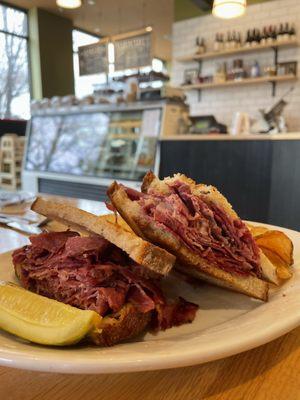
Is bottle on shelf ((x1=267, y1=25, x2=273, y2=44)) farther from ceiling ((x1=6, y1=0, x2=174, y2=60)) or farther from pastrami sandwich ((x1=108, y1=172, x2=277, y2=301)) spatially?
pastrami sandwich ((x1=108, y1=172, x2=277, y2=301))

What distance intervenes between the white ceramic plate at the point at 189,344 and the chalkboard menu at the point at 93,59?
6.15 m

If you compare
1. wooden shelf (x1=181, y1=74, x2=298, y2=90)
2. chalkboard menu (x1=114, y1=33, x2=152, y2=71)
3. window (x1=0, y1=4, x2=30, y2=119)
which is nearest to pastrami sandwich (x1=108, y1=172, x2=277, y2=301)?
chalkboard menu (x1=114, y1=33, x2=152, y2=71)

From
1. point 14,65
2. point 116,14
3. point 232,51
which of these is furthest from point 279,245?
point 116,14

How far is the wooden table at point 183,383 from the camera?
532mm

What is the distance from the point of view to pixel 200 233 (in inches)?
26.4

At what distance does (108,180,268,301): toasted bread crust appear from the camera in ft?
2.10

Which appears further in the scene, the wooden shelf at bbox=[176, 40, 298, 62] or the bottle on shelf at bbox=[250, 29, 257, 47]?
the bottle on shelf at bbox=[250, 29, 257, 47]

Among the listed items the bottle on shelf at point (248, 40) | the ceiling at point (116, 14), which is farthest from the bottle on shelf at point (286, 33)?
the ceiling at point (116, 14)

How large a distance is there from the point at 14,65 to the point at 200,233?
9.99 meters

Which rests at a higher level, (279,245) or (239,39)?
(239,39)

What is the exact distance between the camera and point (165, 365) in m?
0.45

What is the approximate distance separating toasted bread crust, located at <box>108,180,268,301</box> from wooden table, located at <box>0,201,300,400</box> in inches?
4.8

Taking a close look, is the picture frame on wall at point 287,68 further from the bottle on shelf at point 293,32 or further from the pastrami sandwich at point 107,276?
the pastrami sandwich at point 107,276

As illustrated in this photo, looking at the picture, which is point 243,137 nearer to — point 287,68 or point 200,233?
point 200,233
